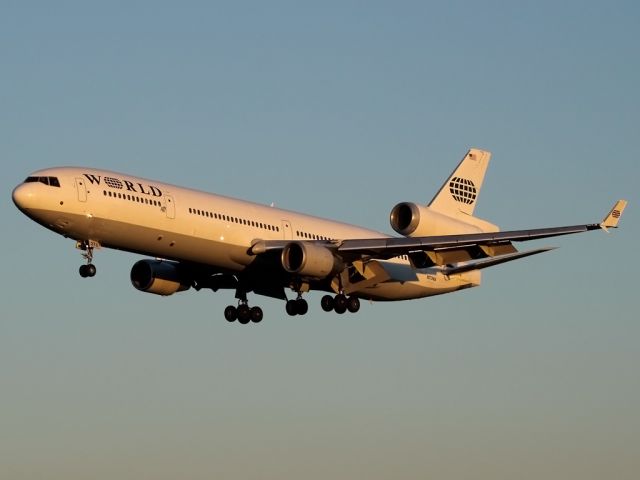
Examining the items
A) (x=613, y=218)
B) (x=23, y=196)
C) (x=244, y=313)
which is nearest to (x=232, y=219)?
(x=244, y=313)

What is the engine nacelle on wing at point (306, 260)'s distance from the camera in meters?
69.4

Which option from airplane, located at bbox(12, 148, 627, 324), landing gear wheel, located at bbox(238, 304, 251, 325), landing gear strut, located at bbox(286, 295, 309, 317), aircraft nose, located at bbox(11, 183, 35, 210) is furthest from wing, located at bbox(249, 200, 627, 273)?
aircraft nose, located at bbox(11, 183, 35, 210)

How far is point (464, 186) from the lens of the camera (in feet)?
273

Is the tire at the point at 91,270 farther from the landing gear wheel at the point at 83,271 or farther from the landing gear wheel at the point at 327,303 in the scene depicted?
the landing gear wheel at the point at 327,303

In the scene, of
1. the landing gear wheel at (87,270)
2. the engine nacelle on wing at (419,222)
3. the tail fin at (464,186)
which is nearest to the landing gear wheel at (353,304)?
the engine nacelle on wing at (419,222)

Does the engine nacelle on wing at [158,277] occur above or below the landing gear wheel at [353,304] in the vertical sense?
above

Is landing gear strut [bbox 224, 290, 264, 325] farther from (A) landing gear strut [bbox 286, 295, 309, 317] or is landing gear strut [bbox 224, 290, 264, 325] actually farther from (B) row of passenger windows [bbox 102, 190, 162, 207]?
(B) row of passenger windows [bbox 102, 190, 162, 207]

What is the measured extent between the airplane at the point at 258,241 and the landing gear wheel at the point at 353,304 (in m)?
0.05

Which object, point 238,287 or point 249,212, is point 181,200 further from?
point 238,287

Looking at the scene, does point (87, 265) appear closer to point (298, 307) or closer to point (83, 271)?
point (83, 271)

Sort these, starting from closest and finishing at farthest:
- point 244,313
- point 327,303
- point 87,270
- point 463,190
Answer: point 87,270 → point 327,303 → point 244,313 → point 463,190

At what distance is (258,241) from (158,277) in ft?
21.7

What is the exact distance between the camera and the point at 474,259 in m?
72.6

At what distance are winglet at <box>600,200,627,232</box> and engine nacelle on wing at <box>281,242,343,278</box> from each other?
12834 millimetres
